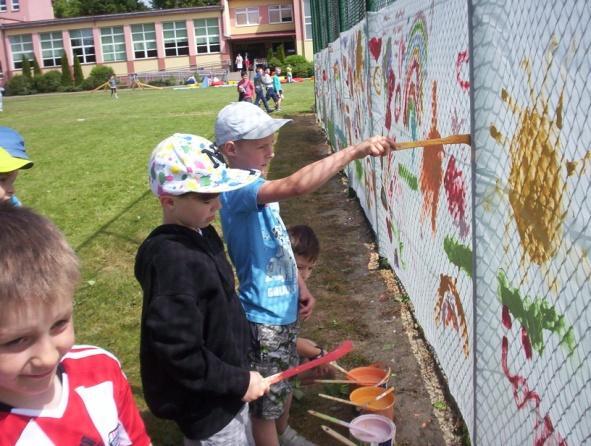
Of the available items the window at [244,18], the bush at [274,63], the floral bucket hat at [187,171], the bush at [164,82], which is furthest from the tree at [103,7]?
the floral bucket hat at [187,171]

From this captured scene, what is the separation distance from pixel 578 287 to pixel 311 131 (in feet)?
43.4

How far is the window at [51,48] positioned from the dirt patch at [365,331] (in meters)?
56.0

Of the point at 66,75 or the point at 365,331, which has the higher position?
the point at 66,75

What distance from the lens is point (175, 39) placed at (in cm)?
5438

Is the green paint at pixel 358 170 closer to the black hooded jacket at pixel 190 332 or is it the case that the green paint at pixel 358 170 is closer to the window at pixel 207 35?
the black hooded jacket at pixel 190 332

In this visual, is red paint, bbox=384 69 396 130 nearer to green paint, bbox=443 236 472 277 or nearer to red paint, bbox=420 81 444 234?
red paint, bbox=420 81 444 234

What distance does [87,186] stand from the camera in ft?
31.4

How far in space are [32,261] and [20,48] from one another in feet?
206

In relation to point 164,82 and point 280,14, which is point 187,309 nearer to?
point 164,82

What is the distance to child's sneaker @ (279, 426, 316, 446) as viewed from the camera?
115 inches

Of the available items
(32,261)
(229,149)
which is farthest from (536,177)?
(32,261)

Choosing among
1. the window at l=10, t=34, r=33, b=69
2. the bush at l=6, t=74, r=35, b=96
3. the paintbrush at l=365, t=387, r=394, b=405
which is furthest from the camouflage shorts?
the window at l=10, t=34, r=33, b=69

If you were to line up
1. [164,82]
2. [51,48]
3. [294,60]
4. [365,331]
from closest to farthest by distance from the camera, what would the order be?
1. [365,331]
2. [294,60]
3. [164,82]
4. [51,48]

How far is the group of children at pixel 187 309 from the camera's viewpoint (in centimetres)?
132
